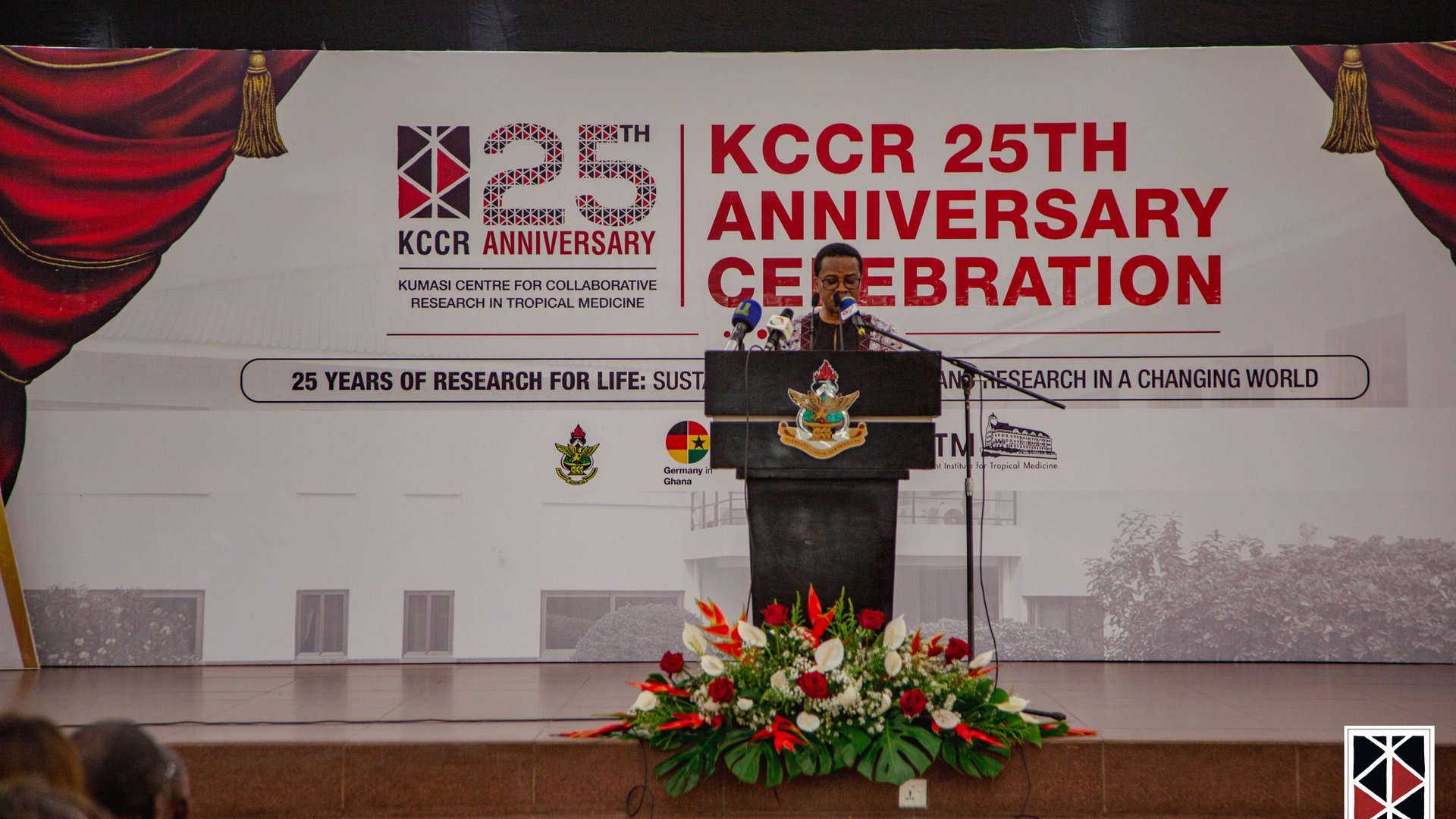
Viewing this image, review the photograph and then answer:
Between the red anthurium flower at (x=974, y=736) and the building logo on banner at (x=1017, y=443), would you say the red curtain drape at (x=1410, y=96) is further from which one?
the red anthurium flower at (x=974, y=736)

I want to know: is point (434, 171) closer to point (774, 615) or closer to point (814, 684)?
point (774, 615)

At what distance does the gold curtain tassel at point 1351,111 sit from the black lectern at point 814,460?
3181 millimetres

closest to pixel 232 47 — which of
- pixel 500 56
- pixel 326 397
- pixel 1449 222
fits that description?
pixel 500 56

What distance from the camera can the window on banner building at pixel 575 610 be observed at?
5.15m

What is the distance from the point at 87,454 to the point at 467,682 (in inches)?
85.4

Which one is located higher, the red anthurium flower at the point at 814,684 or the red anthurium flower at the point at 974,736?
the red anthurium flower at the point at 814,684

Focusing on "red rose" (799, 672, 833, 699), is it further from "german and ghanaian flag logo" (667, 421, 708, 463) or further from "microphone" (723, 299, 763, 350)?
"german and ghanaian flag logo" (667, 421, 708, 463)

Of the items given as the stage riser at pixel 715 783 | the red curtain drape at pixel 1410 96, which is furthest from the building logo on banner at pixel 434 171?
the red curtain drape at pixel 1410 96

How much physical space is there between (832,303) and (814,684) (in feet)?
5.01

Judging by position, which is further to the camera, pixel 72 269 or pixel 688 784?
pixel 72 269

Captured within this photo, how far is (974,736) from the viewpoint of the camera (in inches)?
117

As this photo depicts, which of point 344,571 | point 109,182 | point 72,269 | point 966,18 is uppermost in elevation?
point 966,18

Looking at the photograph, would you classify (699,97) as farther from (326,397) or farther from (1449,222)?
(1449,222)

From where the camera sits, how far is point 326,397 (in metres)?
5.21
